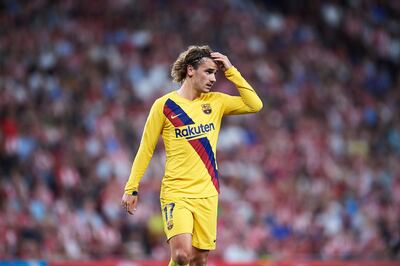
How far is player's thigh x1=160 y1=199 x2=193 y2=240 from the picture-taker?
371 inches

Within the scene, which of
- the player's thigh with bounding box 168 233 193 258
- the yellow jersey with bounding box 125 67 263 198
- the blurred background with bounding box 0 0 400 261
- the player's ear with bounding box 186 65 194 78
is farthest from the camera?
the blurred background with bounding box 0 0 400 261

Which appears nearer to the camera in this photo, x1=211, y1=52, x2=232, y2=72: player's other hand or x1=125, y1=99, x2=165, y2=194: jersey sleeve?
x1=125, y1=99, x2=165, y2=194: jersey sleeve

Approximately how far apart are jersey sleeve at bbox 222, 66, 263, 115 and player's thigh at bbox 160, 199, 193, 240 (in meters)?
1.14

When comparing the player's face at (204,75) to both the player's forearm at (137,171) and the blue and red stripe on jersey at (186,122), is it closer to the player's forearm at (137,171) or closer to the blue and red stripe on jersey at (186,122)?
the blue and red stripe on jersey at (186,122)

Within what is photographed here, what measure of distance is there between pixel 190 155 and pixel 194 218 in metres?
0.62

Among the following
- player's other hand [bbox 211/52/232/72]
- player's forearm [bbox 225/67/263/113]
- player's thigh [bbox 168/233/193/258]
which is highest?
player's other hand [bbox 211/52/232/72]

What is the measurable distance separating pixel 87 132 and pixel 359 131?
6263 mm

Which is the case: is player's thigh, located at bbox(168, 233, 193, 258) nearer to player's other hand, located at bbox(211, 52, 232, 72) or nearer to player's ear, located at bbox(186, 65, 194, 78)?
player's ear, located at bbox(186, 65, 194, 78)

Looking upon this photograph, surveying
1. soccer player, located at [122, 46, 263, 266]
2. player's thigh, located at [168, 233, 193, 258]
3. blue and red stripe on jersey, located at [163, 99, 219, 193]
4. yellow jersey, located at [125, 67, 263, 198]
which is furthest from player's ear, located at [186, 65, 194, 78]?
player's thigh, located at [168, 233, 193, 258]

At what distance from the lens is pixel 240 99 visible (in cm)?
998

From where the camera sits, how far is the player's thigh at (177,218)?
9414mm

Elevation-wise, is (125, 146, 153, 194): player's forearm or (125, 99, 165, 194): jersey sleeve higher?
(125, 99, 165, 194): jersey sleeve

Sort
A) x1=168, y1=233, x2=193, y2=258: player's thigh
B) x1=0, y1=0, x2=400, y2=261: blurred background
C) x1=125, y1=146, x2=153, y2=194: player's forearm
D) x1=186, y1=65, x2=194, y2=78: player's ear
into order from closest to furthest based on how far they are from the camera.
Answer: x1=168, y1=233, x2=193, y2=258: player's thigh
x1=125, y1=146, x2=153, y2=194: player's forearm
x1=186, y1=65, x2=194, y2=78: player's ear
x1=0, y1=0, x2=400, y2=261: blurred background

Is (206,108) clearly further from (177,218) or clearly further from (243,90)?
(177,218)
